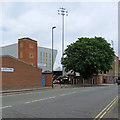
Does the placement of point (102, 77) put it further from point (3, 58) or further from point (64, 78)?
point (3, 58)

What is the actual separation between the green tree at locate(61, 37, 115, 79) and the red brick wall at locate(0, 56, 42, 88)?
11657 mm

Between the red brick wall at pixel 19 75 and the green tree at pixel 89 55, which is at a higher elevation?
the green tree at pixel 89 55

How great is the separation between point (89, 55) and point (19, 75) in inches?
699

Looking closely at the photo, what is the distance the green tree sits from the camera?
39000 mm

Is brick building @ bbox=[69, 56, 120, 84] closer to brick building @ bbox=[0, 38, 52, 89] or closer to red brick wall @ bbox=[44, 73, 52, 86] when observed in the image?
red brick wall @ bbox=[44, 73, 52, 86]

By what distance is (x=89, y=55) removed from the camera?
39000 mm

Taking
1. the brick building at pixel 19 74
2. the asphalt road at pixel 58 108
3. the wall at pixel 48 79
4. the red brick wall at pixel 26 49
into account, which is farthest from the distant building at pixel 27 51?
the asphalt road at pixel 58 108

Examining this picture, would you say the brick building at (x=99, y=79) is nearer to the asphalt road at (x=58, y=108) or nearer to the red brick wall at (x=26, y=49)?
the red brick wall at (x=26, y=49)

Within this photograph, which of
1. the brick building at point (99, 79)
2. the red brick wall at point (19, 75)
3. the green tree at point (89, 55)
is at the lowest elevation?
the brick building at point (99, 79)

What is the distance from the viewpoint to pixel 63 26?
2233 inches

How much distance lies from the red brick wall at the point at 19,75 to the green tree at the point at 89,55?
11657mm

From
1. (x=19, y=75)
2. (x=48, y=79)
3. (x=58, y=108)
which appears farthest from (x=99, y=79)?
(x=58, y=108)

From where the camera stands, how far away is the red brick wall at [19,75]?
80.1 feet

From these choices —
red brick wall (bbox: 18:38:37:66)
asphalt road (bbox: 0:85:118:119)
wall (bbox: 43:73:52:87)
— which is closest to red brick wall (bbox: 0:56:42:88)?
wall (bbox: 43:73:52:87)
